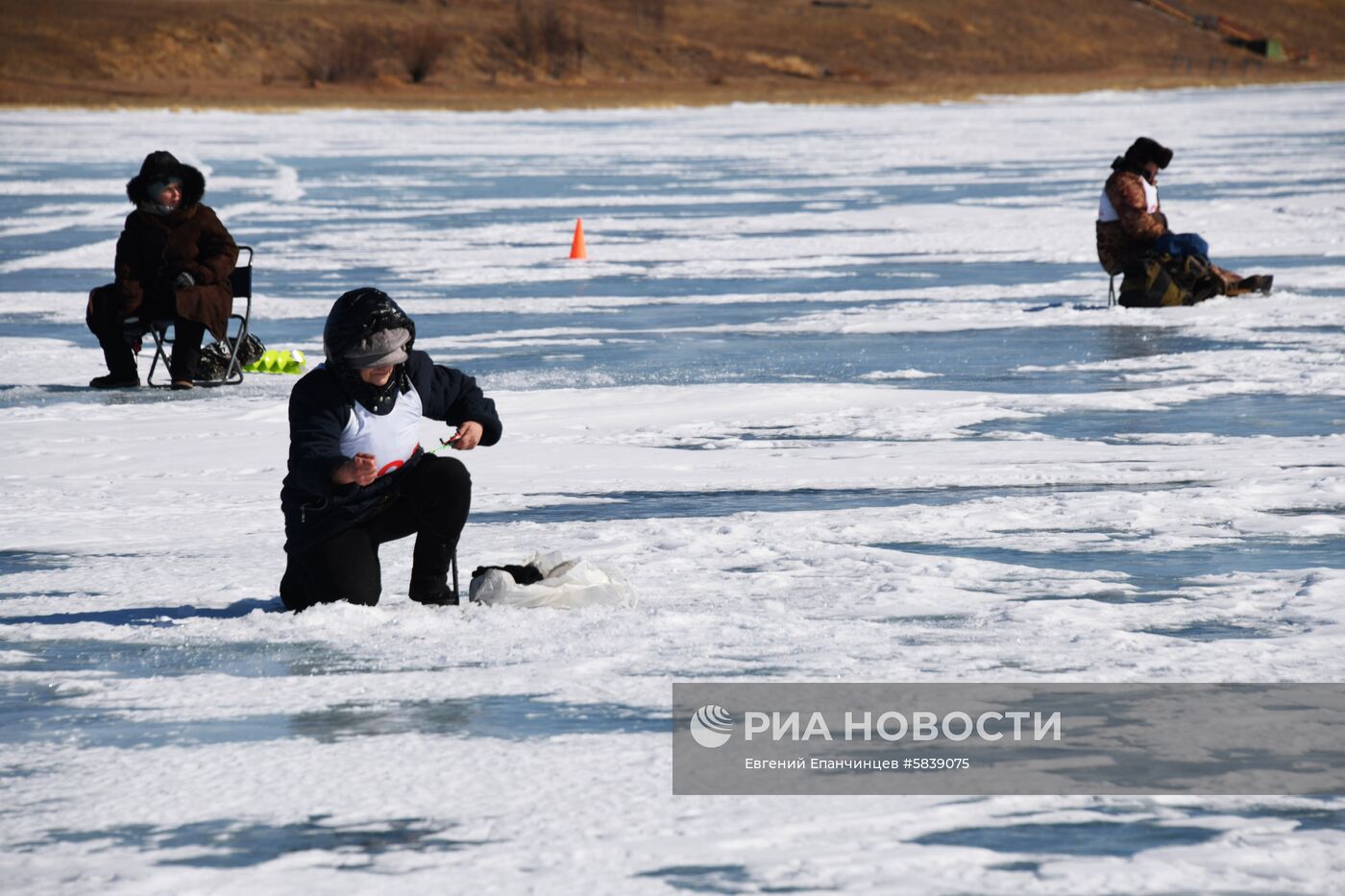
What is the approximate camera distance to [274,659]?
5168mm

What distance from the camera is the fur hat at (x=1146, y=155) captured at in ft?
42.4

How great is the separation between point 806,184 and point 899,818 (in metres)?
23.4

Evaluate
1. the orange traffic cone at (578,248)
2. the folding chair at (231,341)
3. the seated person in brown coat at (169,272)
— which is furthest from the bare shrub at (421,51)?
the seated person in brown coat at (169,272)

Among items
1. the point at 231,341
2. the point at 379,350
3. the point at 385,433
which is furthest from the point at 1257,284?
the point at 379,350

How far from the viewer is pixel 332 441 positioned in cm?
533

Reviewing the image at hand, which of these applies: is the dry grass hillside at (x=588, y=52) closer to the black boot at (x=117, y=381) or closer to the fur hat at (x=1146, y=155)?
the fur hat at (x=1146, y=155)

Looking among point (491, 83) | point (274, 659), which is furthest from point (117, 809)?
point (491, 83)

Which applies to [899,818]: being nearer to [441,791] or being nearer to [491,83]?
[441,791]

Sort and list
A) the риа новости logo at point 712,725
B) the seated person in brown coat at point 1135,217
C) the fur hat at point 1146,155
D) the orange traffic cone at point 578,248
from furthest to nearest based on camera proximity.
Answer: the orange traffic cone at point 578,248, the seated person in brown coat at point 1135,217, the fur hat at point 1146,155, the риа новости logo at point 712,725

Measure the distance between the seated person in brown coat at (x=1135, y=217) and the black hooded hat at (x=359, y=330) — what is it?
28.2 feet

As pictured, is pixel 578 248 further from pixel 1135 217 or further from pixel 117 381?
pixel 117 381

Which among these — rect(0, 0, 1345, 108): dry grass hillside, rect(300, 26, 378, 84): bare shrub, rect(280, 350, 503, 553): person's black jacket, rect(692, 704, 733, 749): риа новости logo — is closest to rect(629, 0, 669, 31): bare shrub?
rect(0, 0, 1345, 108): dry grass hillside

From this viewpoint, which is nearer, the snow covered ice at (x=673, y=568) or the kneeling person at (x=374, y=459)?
the snow covered ice at (x=673, y=568)

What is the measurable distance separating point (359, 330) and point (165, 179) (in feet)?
17.1
